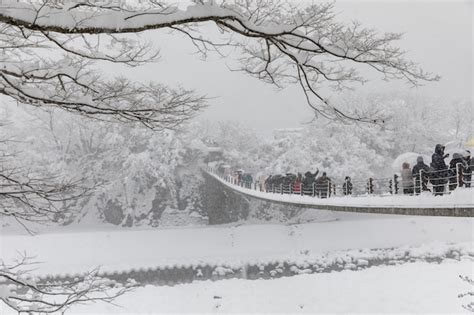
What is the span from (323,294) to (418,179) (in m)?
6.54

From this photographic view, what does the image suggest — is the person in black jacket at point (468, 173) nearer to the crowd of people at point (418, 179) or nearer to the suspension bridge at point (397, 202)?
the crowd of people at point (418, 179)

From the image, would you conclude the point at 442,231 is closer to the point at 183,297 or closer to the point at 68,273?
the point at 183,297

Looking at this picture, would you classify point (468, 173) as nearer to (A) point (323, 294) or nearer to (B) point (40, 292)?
(B) point (40, 292)

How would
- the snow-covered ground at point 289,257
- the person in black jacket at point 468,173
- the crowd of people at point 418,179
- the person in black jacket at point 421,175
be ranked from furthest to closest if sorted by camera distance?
the snow-covered ground at point 289,257
the person in black jacket at point 421,175
the crowd of people at point 418,179
the person in black jacket at point 468,173

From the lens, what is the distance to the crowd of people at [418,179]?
21.4 ft

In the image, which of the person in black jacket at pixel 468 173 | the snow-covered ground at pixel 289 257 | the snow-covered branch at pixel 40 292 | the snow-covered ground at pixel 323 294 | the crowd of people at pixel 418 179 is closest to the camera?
the snow-covered branch at pixel 40 292

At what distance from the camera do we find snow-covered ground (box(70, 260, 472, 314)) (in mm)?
11430

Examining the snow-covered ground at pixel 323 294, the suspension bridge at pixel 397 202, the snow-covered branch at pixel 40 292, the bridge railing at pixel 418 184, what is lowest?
the snow-covered ground at pixel 323 294

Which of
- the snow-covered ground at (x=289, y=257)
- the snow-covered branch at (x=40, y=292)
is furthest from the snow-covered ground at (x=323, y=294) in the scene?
the snow-covered branch at (x=40, y=292)

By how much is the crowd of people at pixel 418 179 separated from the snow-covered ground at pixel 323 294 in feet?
11.3

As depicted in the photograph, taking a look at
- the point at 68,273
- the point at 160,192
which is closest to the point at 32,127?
the point at 160,192

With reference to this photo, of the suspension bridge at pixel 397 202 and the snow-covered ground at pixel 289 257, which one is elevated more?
the suspension bridge at pixel 397 202

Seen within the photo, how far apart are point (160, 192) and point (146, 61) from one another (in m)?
29.6

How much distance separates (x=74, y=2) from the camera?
254cm
